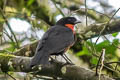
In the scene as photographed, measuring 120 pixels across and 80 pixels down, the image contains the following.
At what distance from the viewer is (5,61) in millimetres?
2896

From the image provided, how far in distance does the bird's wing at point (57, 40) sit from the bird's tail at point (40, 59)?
110mm

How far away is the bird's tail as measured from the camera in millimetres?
2570

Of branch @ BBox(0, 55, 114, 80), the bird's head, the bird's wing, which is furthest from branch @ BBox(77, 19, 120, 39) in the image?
branch @ BBox(0, 55, 114, 80)

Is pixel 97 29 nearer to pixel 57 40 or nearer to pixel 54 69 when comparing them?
pixel 57 40

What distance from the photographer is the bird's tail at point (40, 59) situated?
2.57 meters

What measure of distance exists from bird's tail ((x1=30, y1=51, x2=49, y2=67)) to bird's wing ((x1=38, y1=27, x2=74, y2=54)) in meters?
0.11

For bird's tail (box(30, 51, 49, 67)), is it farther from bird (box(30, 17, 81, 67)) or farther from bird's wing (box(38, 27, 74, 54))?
bird's wing (box(38, 27, 74, 54))

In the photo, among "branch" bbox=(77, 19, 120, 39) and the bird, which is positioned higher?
"branch" bbox=(77, 19, 120, 39)

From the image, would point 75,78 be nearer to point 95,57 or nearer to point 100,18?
point 95,57

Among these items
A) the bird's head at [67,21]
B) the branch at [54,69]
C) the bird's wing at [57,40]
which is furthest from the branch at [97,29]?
the branch at [54,69]

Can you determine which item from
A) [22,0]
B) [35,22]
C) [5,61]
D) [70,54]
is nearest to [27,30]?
[35,22]

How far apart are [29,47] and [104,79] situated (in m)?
1.75

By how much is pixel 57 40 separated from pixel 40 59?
0.59 meters

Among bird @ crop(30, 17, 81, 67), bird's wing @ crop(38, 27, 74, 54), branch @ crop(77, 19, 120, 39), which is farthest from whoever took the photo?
branch @ crop(77, 19, 120, 39)
